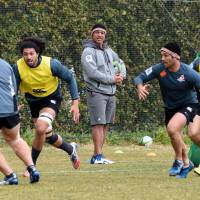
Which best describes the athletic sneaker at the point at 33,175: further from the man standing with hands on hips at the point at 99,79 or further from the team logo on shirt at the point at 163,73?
the man standing with hands on hips at the point at 99,79

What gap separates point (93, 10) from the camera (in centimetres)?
1764

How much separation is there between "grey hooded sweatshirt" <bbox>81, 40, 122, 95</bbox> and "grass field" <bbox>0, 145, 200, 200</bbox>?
3.88 feet

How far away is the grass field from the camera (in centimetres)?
923

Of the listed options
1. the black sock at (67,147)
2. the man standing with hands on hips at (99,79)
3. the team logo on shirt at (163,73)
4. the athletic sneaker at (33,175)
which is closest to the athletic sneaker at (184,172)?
the team logo on shirt at (163,73)

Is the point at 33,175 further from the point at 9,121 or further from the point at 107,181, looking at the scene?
the point at 107,181

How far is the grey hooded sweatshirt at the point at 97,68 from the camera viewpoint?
1429 cm

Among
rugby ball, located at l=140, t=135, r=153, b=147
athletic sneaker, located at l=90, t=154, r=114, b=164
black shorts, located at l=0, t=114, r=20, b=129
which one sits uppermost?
black shorts, located at l=0, t=114, r=20, b=129

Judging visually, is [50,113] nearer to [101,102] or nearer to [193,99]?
[193,99]

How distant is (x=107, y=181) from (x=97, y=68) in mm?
3902

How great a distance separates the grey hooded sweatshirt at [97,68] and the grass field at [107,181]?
1183 millimetres

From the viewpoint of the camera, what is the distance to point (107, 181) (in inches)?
424

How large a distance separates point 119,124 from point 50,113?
659 cm

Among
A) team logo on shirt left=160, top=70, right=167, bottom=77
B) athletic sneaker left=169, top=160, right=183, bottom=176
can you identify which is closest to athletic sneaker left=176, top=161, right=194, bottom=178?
athletic sneaker left=169, top=160, right=183, bottom=176

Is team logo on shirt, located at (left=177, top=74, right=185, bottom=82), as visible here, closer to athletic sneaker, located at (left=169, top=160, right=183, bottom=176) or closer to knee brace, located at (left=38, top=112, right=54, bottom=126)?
athletic sneaker, located at (left=169, top=160, right=183, bottom=176)
